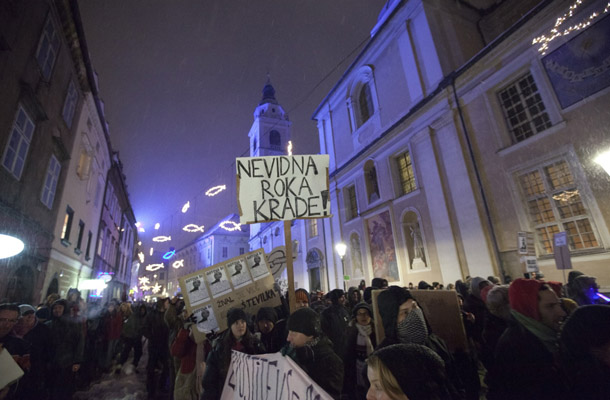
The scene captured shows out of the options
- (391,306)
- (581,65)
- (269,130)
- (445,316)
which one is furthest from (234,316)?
(269,130)

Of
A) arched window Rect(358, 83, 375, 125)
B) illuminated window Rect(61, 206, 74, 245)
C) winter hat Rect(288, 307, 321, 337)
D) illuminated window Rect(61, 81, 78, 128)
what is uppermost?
arched window Rect(358, 83, 375, 125)

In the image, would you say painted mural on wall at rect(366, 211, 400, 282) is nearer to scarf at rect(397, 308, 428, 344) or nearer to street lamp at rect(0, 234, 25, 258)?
scarf at rect(397, 308, 428, 344)

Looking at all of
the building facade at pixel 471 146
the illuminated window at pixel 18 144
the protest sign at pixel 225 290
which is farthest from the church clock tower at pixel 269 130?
the protest sign at pixel 225 290

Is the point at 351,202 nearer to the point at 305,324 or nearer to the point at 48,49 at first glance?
the point at 48,49

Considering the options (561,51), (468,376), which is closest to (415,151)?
(561,51)

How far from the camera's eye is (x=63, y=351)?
4.60 m

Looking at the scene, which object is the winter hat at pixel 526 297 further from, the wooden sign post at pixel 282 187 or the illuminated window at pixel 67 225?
the illuminated window at pixel 67 225

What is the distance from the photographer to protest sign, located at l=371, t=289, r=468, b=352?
3.07 m

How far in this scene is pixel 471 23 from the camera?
1562cm

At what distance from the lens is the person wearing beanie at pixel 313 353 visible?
7.38 ft

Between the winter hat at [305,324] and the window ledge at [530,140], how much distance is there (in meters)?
10.5

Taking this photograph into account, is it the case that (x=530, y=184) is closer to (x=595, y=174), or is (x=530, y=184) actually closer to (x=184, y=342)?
(x=595, y=174)

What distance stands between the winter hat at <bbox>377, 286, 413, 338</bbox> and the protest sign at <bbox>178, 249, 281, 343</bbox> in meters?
2.06

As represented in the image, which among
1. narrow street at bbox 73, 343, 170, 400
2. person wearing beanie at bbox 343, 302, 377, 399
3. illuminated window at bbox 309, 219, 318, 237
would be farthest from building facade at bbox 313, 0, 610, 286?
narrow street at bbox 73, 343, 170, 400
